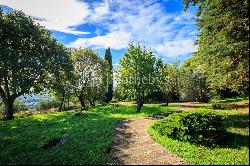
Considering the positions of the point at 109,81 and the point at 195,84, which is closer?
the point at 195,84

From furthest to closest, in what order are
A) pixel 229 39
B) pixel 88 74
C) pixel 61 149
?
pixel 88 74 → pixel 229 39 → pixel 61 149

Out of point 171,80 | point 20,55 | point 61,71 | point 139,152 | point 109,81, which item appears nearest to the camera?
point 139,152

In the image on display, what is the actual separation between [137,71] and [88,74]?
25.2 m

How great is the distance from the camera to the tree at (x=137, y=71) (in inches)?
1519

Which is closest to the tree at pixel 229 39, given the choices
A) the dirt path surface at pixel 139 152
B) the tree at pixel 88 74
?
the dirt path surface at pixel 139 152

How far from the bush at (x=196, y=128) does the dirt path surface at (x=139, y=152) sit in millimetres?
1747

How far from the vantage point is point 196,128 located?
18.9 metres

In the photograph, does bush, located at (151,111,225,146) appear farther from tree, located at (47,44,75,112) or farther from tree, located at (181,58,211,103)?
tree, located at (181,58,211,103)

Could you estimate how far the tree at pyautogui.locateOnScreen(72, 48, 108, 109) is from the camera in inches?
2370

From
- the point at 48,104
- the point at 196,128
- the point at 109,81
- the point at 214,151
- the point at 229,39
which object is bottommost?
the point at 48,104

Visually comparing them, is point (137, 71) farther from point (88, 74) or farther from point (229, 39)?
point (88, 74)

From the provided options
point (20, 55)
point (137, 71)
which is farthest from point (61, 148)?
point (20, 55)

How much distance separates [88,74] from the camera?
61.4 m

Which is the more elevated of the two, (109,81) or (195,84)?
(109,81)
